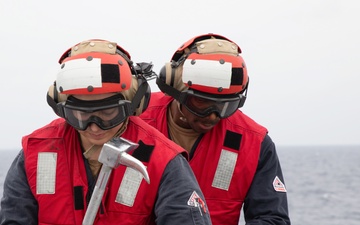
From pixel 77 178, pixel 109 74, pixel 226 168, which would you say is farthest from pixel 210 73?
pixel 77 178

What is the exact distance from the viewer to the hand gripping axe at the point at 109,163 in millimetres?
4449

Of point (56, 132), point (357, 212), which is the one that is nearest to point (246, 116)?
point (56, 132)

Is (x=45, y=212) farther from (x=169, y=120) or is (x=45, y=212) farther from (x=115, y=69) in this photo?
(x=169, y=120)

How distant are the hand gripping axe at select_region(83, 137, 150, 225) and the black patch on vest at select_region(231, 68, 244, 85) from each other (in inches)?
54.8

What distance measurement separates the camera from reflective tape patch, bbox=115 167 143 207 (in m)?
4.82

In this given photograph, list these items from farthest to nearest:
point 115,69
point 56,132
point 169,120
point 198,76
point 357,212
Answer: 1. point 357,212
2. point 169,120
3. point 198,76
4. point 56,132
5. point 115,69

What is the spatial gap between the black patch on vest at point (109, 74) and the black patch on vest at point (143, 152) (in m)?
0.40

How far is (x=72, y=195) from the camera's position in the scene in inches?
194

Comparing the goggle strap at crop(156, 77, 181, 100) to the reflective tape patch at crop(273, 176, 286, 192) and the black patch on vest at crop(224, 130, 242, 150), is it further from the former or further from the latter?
the reflective tape patch at crop(273, 176, 286, 192)

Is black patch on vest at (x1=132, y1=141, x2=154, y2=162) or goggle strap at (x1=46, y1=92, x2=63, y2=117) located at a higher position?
goggle strap at (x1=46, y1=92, x2=63, y2=117)

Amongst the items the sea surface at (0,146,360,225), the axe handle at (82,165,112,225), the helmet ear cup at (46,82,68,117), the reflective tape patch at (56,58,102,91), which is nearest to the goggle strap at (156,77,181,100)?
the helmet ear cup at (46,82,68,117)

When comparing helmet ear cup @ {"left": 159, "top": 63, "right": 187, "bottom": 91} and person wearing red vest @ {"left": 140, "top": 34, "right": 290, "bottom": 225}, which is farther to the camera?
helmet ear cup @ {"left": 159, "top": 63, "right": 187, "bottom": 91}

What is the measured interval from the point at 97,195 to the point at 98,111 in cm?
45

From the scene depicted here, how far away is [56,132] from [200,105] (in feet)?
3.73
